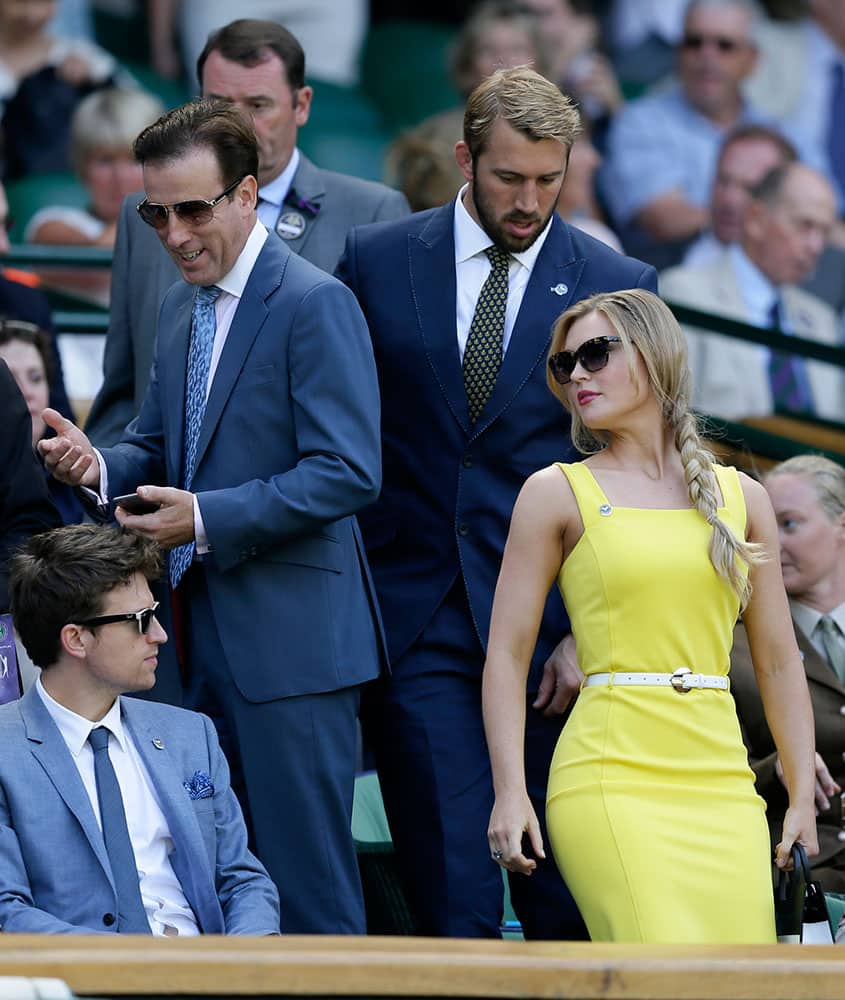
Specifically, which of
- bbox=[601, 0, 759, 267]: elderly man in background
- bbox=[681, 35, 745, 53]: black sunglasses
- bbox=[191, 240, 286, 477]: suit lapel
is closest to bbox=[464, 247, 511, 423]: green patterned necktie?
bbox=[191, 240, 286, 477]: suit lapel

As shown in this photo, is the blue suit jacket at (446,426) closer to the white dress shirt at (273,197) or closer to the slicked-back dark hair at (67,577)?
the white dress shirt at (273,197)

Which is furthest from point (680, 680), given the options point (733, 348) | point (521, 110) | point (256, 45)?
point (733, 348)

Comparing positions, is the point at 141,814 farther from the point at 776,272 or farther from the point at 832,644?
the point at 776,272

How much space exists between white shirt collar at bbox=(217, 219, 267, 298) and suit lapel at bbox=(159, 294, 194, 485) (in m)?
0.16

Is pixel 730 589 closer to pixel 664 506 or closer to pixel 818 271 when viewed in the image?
pixel 664 506

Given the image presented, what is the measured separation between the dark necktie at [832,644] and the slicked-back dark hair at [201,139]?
2.18 m

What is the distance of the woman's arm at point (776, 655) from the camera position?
4273 millimetres

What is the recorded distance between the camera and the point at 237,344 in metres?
4.50

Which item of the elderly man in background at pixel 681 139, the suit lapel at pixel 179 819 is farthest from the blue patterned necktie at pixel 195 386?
the elderly man in background at pixel 681 139

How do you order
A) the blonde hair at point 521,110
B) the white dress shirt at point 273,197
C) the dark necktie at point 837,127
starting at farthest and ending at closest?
the dark necktie at point 837,127
the white dress shirt at point 273,197
the blonde hair at point 521,110

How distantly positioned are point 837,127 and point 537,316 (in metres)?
6.69

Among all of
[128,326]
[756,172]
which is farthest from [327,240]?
[756,172]

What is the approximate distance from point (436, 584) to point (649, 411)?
72cm

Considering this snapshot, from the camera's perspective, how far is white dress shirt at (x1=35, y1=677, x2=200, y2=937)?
4.25 meters
